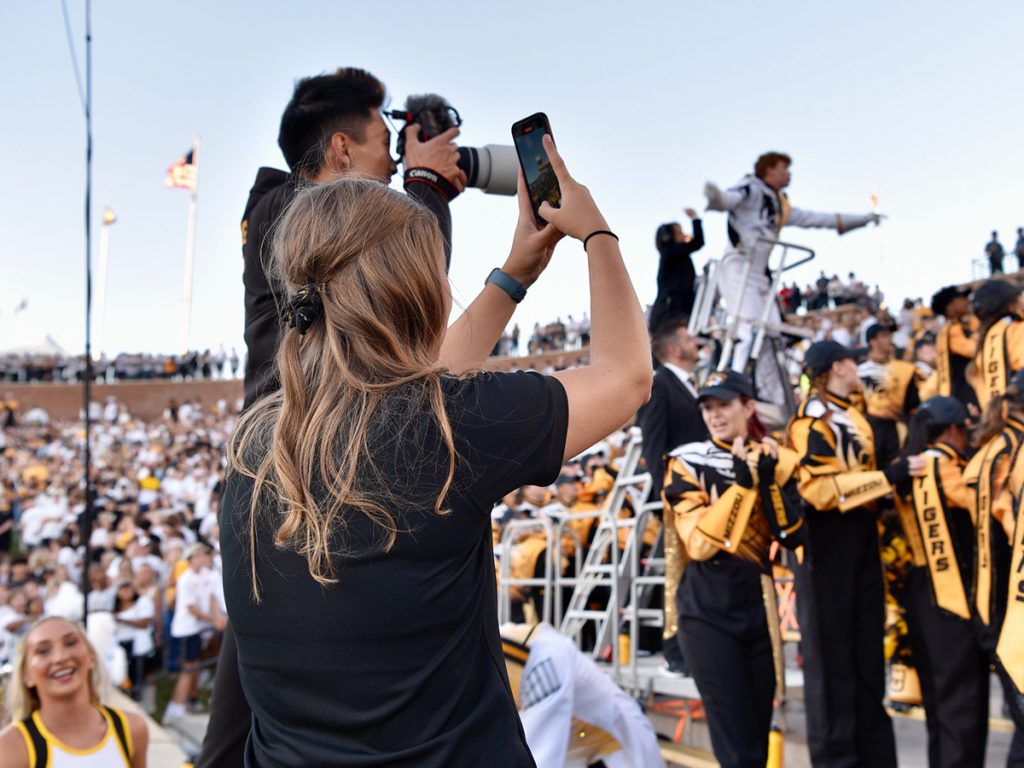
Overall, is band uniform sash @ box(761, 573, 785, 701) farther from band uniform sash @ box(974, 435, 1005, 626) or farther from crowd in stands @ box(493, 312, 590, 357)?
crowd in stands @ box(493, 312, 590, 357)

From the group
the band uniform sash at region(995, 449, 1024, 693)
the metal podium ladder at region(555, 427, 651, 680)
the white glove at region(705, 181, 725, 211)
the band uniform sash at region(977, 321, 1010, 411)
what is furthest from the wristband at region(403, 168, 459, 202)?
the band uniform sash at region(977, 321, 1010, 411)

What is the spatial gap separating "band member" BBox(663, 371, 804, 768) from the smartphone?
9.99ft

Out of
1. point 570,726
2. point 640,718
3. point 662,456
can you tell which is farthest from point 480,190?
point 662,456

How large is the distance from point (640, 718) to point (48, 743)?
210 cm

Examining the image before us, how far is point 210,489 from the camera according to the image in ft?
59.4

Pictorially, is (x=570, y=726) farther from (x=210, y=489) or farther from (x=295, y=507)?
(x=210, y=489)

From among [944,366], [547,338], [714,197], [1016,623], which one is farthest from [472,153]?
[547,338]

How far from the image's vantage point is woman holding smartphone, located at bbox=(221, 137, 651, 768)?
1.44m

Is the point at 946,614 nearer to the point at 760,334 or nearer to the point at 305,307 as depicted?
the point at 760,334

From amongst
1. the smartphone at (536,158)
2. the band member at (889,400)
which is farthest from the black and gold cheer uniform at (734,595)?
the smartphone at (536,158)

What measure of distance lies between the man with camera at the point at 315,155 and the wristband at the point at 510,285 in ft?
1.06

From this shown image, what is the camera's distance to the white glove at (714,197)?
6417mm

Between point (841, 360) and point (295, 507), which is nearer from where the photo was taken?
point (295, 507)

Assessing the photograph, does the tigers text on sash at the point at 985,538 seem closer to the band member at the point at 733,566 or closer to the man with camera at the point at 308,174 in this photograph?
the band member at the point at 733,566
